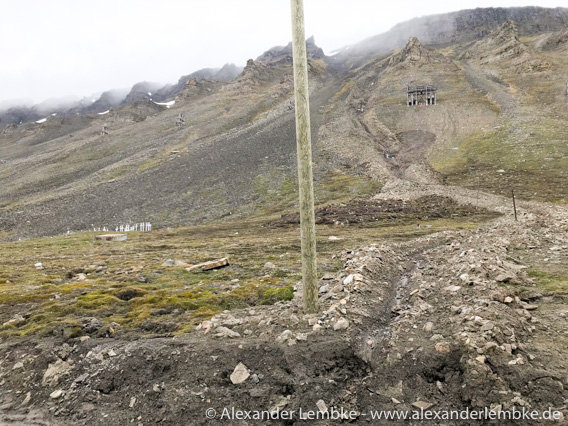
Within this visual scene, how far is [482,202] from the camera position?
34406 millimetres

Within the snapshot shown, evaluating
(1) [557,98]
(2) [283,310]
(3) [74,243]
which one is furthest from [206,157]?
(1) [557,98]

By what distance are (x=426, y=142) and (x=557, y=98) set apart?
33.7 meters

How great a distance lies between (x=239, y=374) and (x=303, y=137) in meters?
5.66

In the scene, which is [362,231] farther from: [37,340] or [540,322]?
[37,340]

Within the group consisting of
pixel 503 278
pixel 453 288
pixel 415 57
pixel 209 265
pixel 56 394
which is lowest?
pixel 209 265

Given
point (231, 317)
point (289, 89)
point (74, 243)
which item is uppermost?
point (289, 89)

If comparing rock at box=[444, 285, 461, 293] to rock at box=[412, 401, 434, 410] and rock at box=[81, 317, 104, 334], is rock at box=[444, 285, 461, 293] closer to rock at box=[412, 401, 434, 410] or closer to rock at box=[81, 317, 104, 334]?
rock at box=[412, 401, 434, 410]

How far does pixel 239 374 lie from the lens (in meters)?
7.12

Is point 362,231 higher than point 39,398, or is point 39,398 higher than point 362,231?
point 39,398

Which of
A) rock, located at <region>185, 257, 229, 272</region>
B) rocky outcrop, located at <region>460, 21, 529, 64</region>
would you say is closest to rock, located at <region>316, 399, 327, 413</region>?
rock, located at <region>185, 257, 229, 272</region>

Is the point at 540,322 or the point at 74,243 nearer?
the point at 540,322

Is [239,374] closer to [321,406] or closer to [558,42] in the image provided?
[321,406]

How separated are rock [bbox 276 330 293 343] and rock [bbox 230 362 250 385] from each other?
3.46ft

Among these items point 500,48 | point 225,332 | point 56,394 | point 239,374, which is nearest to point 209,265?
point 225,332
